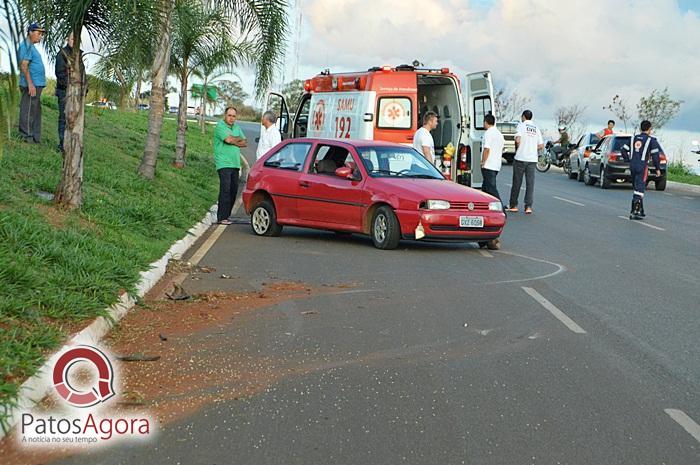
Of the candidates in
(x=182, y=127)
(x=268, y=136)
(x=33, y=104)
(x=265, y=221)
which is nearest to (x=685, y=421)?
(x=265, y=221)

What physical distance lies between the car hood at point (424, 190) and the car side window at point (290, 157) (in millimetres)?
1631

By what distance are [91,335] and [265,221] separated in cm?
800

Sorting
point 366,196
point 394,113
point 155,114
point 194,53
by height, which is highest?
point 194,53

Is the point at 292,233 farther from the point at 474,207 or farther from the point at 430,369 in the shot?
the point at 430,369

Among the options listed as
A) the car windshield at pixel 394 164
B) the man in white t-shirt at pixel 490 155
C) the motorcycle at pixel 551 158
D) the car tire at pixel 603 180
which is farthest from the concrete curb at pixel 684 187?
the car windshield at pixel 394 164

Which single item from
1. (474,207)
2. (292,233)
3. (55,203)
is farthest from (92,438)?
(292,233)

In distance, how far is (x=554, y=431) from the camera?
18.9ft

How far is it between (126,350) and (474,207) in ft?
24.2

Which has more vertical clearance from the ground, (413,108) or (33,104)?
(413,108)

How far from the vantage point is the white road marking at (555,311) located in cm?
879

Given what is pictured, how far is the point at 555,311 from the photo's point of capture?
955 cm

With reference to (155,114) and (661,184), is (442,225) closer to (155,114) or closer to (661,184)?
(155,114)

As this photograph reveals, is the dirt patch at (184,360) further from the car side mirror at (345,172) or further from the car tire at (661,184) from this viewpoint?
A: the car tire at (661,184)

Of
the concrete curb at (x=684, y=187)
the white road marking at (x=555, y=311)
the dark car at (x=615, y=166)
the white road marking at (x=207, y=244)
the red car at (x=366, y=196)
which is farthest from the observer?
the concrete curb at (x=684, y=187)
